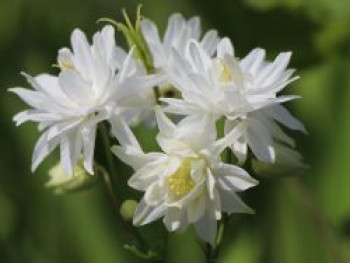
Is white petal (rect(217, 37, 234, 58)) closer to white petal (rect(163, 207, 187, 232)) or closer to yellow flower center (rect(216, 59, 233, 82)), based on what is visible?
yellow flower center (rect(216, 59, 233, 82))

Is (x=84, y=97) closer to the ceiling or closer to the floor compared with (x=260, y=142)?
closer to the ceiling

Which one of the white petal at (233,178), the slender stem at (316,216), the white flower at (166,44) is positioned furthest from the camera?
the slender stem at (316,216)

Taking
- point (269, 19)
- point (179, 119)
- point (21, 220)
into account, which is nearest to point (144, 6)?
point (269, 19)

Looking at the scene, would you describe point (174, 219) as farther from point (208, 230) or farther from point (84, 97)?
point (84, 97)

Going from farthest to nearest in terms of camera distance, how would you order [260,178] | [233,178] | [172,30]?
1. [260,178]
2. [172,30]
3. [233,178]

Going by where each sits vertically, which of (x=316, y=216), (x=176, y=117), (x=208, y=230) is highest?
(x=176, y=117)

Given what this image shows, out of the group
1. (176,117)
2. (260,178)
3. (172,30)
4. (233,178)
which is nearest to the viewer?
(233,178)

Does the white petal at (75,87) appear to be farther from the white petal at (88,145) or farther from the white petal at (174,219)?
the white petal at (174,219)

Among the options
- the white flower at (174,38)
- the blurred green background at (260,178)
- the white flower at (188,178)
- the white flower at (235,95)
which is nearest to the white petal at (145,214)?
the white flower at (188,178)

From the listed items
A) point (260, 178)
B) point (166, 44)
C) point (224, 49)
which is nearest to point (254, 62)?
point (224, 49)

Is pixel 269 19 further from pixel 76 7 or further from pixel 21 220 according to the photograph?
pixel 21 220
